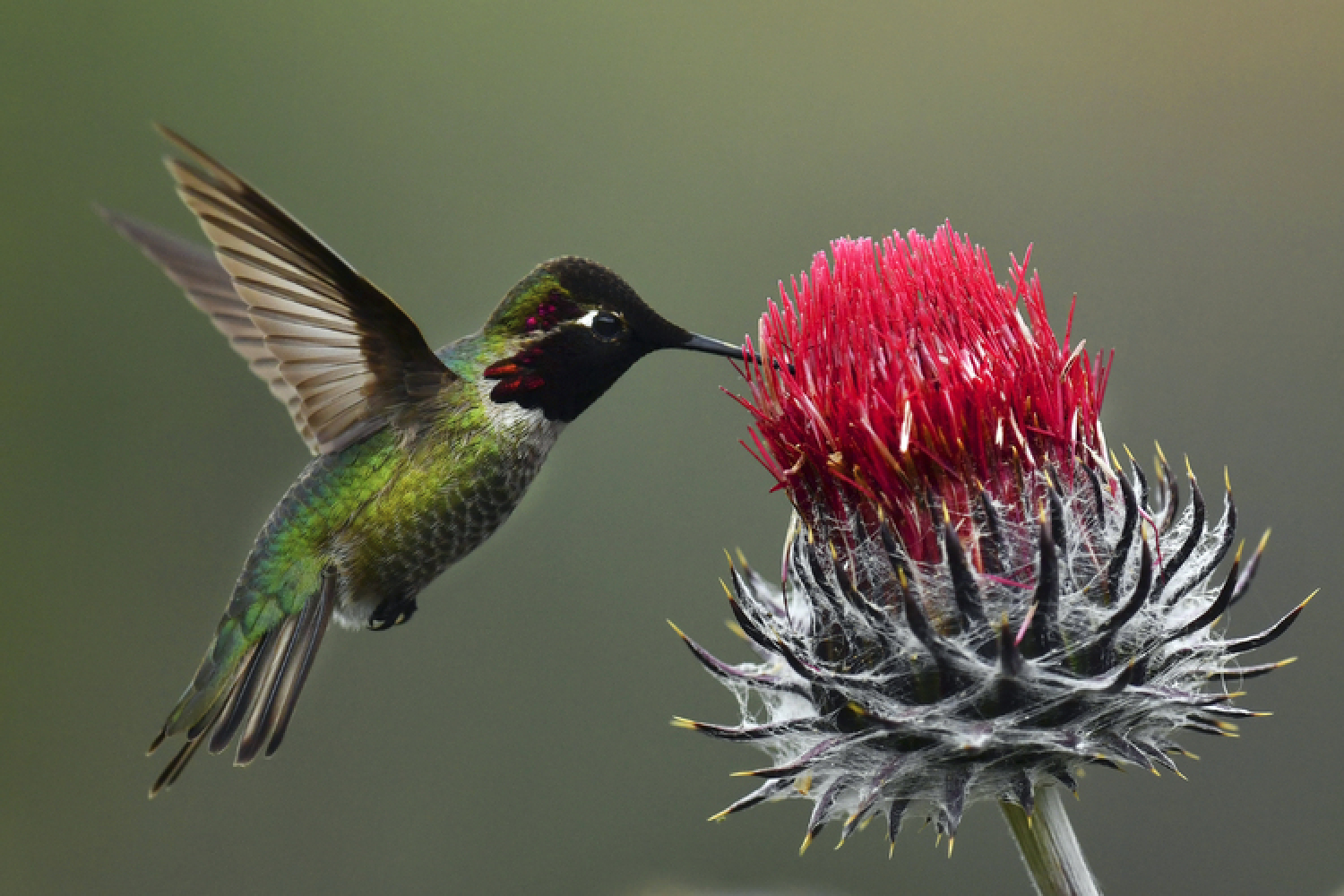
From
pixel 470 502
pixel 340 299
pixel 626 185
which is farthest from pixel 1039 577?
pixel 626 185

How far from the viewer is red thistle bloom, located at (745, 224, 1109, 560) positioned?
279cm

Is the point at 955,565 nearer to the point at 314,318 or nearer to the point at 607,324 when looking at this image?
the point at 607,324

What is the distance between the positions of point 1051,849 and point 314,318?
218 cm

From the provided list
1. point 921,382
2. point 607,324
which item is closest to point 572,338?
point 607,324

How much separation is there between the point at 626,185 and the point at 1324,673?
15.9 feet

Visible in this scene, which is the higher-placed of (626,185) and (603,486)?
(626,185)

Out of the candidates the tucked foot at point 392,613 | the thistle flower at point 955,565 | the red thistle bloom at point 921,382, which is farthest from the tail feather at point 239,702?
the red thistle bloom at point 921,382

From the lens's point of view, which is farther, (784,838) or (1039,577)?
(784,838)

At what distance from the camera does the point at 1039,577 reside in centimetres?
256

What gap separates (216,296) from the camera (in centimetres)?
334

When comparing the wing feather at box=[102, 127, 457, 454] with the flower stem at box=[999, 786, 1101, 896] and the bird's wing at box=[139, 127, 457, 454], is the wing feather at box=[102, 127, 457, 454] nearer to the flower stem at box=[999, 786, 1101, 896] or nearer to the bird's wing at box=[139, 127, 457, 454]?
the bird's wing at box=[139, 127, 457, 454]

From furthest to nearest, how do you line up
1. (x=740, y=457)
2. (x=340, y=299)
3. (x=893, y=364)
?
(x=740, y=457), (x=340, y=299), (x=893, y=364)

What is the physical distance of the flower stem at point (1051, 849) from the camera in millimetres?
2510

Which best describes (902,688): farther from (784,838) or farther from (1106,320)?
(1106,320)
